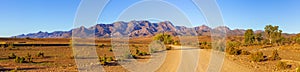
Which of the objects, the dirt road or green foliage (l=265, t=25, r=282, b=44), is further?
green foliage (l=265, t=25, r=282, b=44)

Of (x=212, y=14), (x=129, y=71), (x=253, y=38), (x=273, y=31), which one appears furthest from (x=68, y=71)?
(x=253, y=38)

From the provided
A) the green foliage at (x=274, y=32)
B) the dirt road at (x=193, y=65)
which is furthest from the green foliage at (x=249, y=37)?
the dirt road at (x=193, y=65)

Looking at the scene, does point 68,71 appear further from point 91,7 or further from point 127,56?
point 127,56

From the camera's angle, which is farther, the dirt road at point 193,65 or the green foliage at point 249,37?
the green foliage at point 249,37

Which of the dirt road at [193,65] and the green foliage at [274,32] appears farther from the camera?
the green foliage at [274,32]

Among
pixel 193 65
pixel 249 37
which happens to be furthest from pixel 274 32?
pixel 193 65

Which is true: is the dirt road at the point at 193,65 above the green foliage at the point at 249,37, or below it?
below

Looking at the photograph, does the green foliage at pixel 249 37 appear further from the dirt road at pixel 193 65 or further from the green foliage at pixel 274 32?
the dirt road at pixel 193 65

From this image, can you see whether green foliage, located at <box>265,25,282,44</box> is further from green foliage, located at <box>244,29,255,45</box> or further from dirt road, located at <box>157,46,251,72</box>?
dirt road, located at <box>157,46,251,72</box>

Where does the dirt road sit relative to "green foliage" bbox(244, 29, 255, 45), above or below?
below

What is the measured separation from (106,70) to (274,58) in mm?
13410

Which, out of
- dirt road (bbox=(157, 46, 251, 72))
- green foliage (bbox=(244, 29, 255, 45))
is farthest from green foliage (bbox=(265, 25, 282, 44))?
dirt road (bbox=(157, 46, 251, 72))

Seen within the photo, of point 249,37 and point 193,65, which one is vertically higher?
point 249,37

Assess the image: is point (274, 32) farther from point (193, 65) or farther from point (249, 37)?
point (193, 65)
